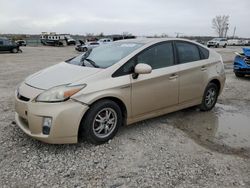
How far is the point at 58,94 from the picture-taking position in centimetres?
337

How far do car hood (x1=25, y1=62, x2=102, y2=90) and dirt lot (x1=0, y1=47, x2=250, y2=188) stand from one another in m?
0.85

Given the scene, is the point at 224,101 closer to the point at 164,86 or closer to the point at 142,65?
the point at 164,86

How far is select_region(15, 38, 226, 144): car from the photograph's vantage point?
3371mm

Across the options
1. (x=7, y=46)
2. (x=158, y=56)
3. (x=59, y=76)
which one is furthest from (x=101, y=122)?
(x=7, y=46)

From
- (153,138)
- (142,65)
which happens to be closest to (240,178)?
(153,138)

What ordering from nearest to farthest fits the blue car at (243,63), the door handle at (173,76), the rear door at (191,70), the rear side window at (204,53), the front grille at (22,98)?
the front grille at (22,98)
the door handle at (173,76)
the rear door at (191,70)
the rear side window at (204,53)
the blue car at (243,63)

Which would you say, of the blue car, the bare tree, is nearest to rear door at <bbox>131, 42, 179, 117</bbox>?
the blue car

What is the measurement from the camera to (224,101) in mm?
6500

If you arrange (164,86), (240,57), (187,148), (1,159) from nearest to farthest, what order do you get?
(1,159)
(187,148)
(164,86)
(240,57)

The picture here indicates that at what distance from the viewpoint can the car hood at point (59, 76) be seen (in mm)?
3586

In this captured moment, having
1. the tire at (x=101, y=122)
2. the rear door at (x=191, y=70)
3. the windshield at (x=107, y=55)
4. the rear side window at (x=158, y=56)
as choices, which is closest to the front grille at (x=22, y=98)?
the tire at (x=101, y=122)

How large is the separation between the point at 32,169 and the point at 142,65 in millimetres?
2033

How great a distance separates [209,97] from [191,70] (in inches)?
38.4

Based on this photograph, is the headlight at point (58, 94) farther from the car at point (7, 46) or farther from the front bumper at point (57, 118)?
the car at point (7, 46)
